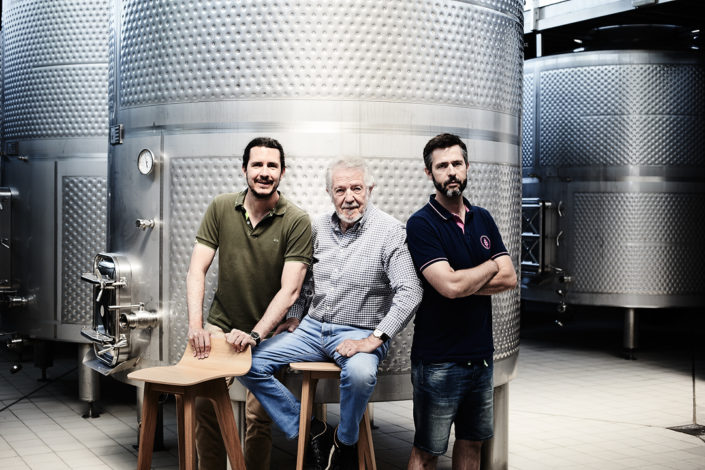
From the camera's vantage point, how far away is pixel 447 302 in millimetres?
3369

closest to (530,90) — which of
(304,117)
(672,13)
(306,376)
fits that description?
(672,13)

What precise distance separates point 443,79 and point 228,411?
1828 millimetres

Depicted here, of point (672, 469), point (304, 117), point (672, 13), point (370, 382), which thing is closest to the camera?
point (370, 382)

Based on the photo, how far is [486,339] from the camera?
11.3ft

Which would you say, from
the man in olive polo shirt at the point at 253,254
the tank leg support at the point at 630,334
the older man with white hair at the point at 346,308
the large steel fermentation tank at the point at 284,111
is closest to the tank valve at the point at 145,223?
the large steel fermentation tank at the point at 284,111

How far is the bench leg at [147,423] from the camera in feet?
10.9

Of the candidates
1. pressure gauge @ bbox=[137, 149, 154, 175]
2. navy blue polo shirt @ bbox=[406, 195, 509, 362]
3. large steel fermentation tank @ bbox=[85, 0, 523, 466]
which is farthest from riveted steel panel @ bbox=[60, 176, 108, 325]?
navy blue polo shirt @ bbox=[406, 195, 509, 362]

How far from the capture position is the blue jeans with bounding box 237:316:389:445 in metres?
3.38

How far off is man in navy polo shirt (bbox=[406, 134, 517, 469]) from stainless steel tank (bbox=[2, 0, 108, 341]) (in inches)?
133

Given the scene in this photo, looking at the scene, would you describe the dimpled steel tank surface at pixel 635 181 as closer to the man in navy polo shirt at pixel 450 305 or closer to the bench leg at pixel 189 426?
the man in navy polo shirt at pixel 450 305

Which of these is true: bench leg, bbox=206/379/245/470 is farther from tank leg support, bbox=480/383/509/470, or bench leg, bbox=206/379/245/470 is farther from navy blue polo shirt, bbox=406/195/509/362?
tank leg support, bbox=480/383/509/470

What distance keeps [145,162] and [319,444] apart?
1635 millimetres

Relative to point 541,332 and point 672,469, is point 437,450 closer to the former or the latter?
point 672,469

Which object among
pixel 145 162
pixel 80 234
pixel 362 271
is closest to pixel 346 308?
pixel 362 271
